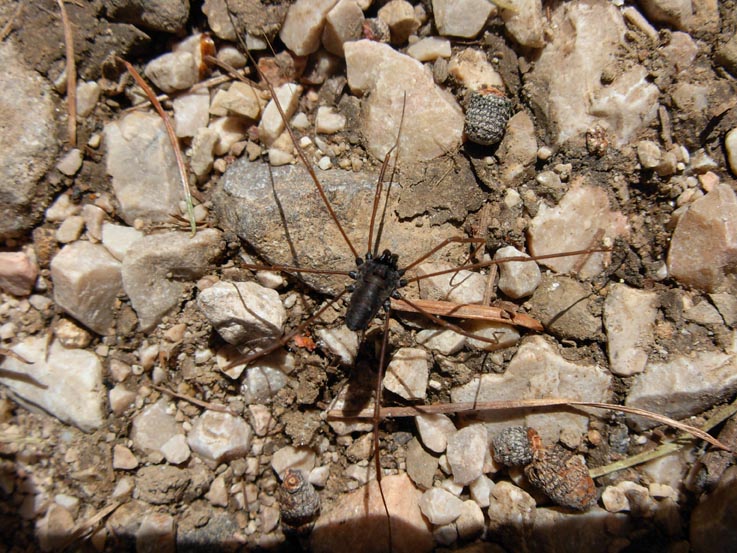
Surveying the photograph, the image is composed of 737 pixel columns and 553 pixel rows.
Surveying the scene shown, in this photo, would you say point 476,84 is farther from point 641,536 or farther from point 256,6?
point 641,536

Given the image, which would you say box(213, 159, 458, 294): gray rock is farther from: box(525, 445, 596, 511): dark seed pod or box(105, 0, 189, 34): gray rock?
box(525, 445, 596, 511): dark seed pod

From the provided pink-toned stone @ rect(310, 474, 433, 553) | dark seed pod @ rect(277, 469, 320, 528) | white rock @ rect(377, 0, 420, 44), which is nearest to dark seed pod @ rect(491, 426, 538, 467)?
pink-toned stone @ rect(310, 474, 433, 553)

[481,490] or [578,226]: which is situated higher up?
[578,226]

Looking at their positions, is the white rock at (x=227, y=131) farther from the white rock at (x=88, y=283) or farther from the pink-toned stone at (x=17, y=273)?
the pink-toned stone at (x=17, y=273)

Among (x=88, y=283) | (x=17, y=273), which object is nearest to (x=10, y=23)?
(x=17, y=273)

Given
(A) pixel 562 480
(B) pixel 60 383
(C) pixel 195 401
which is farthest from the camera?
(C) pixel 195 401

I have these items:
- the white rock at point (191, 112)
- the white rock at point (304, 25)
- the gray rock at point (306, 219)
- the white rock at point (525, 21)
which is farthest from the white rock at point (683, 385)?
the white rock at point (191, 112)

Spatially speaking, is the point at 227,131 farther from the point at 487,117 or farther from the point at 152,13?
the point at 487,117

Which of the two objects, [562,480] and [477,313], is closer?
[562,480]
